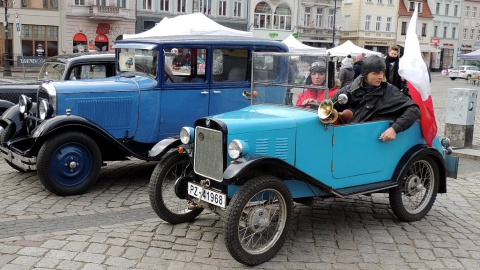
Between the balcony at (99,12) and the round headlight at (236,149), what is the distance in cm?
3620

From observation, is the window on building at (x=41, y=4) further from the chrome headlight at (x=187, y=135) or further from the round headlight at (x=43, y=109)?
the chrome headlight at (x=187, y=135)

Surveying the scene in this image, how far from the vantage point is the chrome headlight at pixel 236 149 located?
4.09 metres

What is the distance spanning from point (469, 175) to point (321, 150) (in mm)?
4072

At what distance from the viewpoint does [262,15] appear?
47969 millimetres

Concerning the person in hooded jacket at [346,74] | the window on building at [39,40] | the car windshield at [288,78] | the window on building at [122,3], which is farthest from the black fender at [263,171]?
the window on building at [122,3]

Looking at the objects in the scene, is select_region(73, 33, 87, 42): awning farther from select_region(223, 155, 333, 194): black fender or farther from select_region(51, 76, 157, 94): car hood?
select_region(223, 155, 333, 194): black fender

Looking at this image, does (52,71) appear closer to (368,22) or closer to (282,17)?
(282,17)

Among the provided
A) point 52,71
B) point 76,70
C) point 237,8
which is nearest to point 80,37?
point 237,8

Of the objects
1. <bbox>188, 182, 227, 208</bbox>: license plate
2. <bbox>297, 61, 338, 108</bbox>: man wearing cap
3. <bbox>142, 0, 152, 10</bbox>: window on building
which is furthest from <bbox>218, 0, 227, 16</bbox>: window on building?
→ <bbox>188, 182, 227, 208</bbox>: license plate

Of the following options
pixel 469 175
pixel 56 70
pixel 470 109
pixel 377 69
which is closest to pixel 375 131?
pixel 377 69

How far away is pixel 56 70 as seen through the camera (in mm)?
9164

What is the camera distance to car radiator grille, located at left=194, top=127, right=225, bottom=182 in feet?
14.1

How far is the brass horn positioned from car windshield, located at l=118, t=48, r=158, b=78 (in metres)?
2.93

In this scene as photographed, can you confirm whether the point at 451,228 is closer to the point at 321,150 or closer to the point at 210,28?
the point at 321,150
